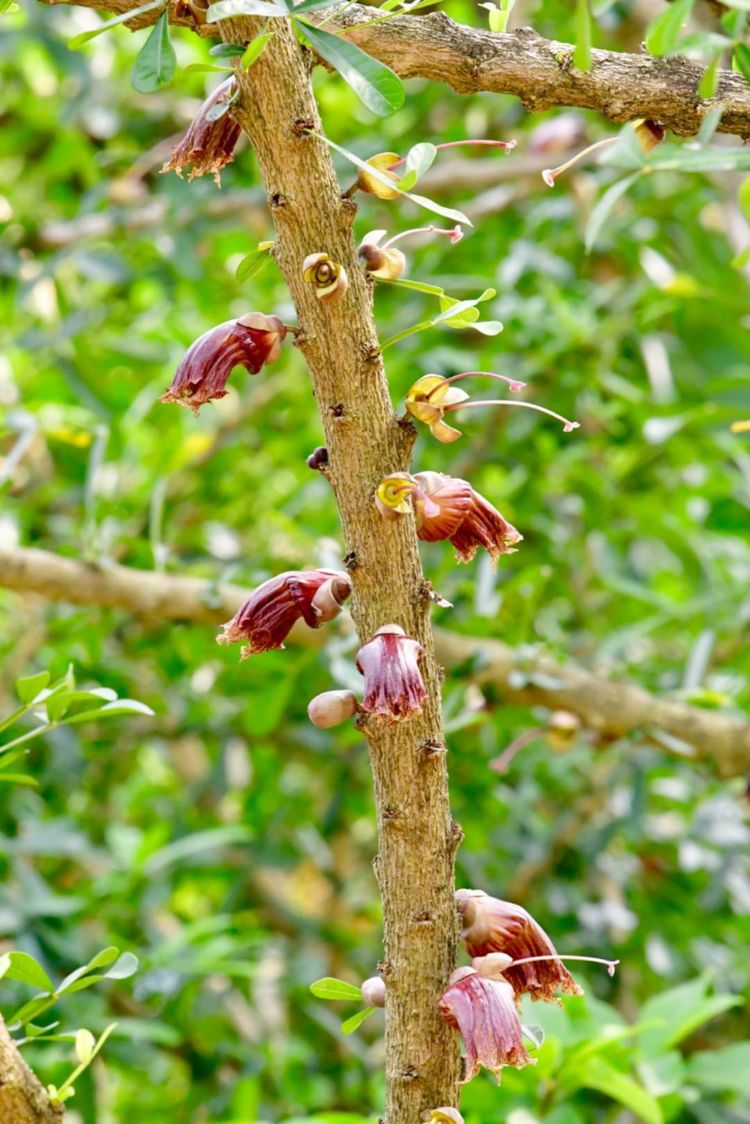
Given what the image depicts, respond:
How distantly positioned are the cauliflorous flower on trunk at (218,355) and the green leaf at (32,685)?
0.15 meters

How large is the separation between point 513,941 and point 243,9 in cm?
30

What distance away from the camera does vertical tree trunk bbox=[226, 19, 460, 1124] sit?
400 millimetres

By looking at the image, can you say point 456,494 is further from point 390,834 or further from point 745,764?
point 745,764

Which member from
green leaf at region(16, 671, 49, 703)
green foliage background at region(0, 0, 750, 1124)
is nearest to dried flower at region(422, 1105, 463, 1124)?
green leaf at region(16, 671, 49, 703)

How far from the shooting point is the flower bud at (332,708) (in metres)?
0.43

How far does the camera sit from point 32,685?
0.52m

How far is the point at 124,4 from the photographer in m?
0.42

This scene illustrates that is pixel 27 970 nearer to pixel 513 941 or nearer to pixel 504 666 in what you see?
Result: pixel 513 941

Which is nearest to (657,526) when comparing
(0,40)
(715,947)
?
(715,947)

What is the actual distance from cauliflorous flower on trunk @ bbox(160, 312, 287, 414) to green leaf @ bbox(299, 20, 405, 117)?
0.08m

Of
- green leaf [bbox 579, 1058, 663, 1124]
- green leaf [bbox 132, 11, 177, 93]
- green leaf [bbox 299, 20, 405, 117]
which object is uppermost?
green leaf [bbox 132, 11, 177, 93]

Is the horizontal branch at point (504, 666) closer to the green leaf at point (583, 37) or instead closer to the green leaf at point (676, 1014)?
the green leaf at point (676, 1014)

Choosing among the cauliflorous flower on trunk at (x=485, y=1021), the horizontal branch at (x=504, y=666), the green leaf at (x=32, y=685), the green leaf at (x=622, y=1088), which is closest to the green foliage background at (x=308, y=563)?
the horizontal branch at (x=504, y=666)

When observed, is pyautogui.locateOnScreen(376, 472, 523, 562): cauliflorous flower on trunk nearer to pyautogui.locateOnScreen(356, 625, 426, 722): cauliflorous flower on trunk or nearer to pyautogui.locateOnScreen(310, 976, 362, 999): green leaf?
pyautogui.locateOnScreen(356, 625, 426, 722): cauliflorous flower on trunk
